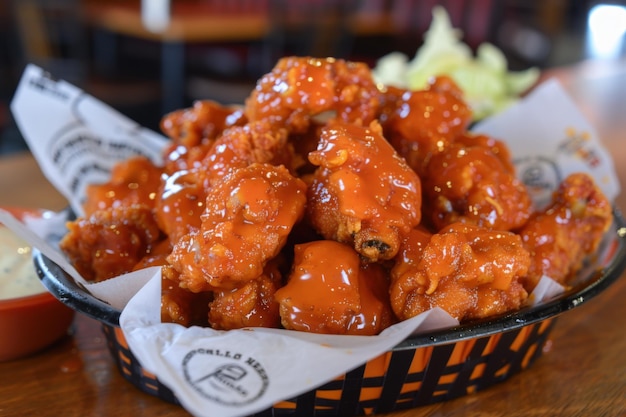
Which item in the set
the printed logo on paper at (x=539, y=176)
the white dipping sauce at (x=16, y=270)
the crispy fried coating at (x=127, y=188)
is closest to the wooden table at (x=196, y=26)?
the printed logo on paper at (x=539, y=176)

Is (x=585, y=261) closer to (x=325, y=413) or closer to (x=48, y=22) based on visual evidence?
(x=325, y=413)

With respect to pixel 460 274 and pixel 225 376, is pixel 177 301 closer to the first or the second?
pixel 225 376

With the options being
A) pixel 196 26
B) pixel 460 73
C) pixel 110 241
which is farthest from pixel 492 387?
pixel 196 26

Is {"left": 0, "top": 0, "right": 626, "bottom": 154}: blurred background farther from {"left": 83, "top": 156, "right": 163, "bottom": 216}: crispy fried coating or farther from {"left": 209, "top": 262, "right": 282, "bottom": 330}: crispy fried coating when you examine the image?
{"left": 209, "top": 262, "right": 282, "bottom": 330}: crispy fried coating

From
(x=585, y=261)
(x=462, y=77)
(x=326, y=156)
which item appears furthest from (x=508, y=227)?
(x=462, y=77)

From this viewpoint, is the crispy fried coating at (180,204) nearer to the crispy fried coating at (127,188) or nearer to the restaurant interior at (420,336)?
the restaurant interior at (420,336)
